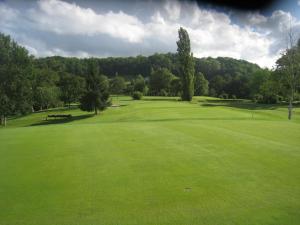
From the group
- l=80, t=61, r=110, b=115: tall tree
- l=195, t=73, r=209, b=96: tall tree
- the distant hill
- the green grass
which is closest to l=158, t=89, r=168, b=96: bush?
l=195, t=73, r=209, b=96: tall tree

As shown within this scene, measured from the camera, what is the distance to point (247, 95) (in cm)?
10338

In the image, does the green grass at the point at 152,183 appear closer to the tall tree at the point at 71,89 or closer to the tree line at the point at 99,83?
the tree line at the point at 99,83

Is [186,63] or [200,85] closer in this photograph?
[186,63]

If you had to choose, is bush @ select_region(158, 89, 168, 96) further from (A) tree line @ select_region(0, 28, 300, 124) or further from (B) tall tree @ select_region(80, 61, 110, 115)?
(B) tall tree @ select_region(80, 61, 110, 115)

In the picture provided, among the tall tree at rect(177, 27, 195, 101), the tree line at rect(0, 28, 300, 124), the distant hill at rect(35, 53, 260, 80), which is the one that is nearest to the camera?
the tree line at rect(0, 28, 300, 124)

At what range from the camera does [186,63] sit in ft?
237

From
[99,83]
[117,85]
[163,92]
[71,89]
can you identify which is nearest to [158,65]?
[117,85]

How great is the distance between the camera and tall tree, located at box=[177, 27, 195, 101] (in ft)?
237

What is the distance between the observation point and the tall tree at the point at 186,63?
7238cm

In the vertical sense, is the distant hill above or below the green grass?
above

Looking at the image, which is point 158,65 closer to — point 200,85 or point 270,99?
point 200,85

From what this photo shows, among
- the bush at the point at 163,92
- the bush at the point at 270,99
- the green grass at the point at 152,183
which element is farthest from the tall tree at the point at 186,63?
the green grass at the point at 152,183

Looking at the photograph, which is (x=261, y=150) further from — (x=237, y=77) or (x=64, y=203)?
(x=237, y=77)

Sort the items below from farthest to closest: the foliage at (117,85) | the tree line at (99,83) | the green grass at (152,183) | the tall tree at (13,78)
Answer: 1. the foliage at (117,85)
2. the tree line at (99,83)
3. the tall tree at (13,78)
4. the green grass at (152,183)
